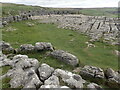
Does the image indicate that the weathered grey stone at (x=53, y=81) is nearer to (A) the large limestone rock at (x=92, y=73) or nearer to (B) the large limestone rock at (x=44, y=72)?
(B) the large limestone rock at (x=44, y=72)

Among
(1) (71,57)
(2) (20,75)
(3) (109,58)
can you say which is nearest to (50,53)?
(1) (71,57)

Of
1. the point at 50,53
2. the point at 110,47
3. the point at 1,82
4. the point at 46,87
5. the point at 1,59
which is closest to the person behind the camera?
the point at 46,87

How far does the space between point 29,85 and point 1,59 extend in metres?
13.8

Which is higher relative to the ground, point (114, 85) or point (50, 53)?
point (50, 53)

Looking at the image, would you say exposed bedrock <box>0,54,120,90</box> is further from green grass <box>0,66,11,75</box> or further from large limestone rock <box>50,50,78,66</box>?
large limestone rock <box>50,50,78,66</box>

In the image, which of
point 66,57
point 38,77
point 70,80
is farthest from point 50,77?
point 66,57

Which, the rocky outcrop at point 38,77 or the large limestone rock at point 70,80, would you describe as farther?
the large limestone rock at point 70,80

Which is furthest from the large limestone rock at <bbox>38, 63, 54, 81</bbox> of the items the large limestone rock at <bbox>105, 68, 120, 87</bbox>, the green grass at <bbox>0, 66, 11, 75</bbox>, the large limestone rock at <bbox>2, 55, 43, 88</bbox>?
the large limestone rock at <bbox>105, 68, 120, 87</bbox>

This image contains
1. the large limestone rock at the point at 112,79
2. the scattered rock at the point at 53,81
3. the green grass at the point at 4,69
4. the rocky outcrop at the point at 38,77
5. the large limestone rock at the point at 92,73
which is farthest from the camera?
the green grass at the point at 4,69

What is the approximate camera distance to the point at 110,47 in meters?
40.9

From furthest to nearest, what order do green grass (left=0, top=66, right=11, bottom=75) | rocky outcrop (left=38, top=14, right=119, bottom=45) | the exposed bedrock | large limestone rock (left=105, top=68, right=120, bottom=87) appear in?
rocky outcrop (left=38, top=14, right=119, bottom=45) → green grass (left=0, top=66, right=11, bottom=75) → large limestone rock (left=105, top=68, right=120, bottom=87) → the exposed bedrock

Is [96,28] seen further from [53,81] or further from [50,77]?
[53,81]

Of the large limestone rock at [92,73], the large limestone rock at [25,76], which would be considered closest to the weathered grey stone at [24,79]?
the large limestone rock at [25,76]

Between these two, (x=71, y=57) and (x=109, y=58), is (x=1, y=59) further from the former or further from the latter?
(x=109, y=58)
